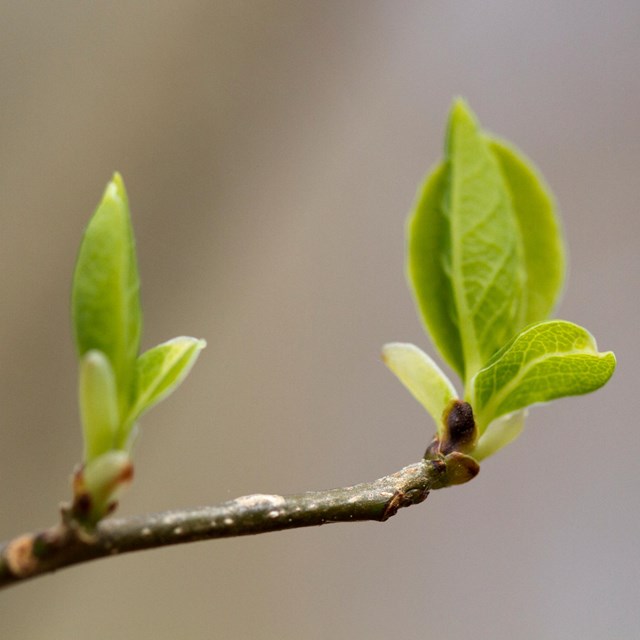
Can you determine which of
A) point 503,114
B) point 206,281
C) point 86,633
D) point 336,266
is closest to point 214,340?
point 206,281

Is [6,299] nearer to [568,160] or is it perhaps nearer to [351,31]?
[351,31]

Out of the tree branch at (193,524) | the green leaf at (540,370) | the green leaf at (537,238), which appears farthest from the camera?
the green leaf at (537,238)

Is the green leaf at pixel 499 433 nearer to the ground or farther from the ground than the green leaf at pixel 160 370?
nearer to the ground

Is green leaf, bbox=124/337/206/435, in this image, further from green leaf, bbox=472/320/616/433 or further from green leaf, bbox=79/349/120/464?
green leaf, bbox=472/320/616/433

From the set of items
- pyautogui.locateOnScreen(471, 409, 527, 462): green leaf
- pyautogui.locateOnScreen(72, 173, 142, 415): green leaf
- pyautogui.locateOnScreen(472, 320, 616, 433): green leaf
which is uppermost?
pyautogui.locateOnScreen(72, 173, 142, 415): green leaf

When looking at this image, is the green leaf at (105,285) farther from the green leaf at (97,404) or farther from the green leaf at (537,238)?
the green leaf at (537,238)

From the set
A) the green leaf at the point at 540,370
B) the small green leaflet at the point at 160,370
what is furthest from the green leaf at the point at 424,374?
the small green leaflet at the point at 160,370

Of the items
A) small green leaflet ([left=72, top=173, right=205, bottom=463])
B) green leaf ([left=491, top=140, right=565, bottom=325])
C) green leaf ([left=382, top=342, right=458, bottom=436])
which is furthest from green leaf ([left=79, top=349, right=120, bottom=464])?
green leaf ([left=491, top=140, right=565, bottom=325])
